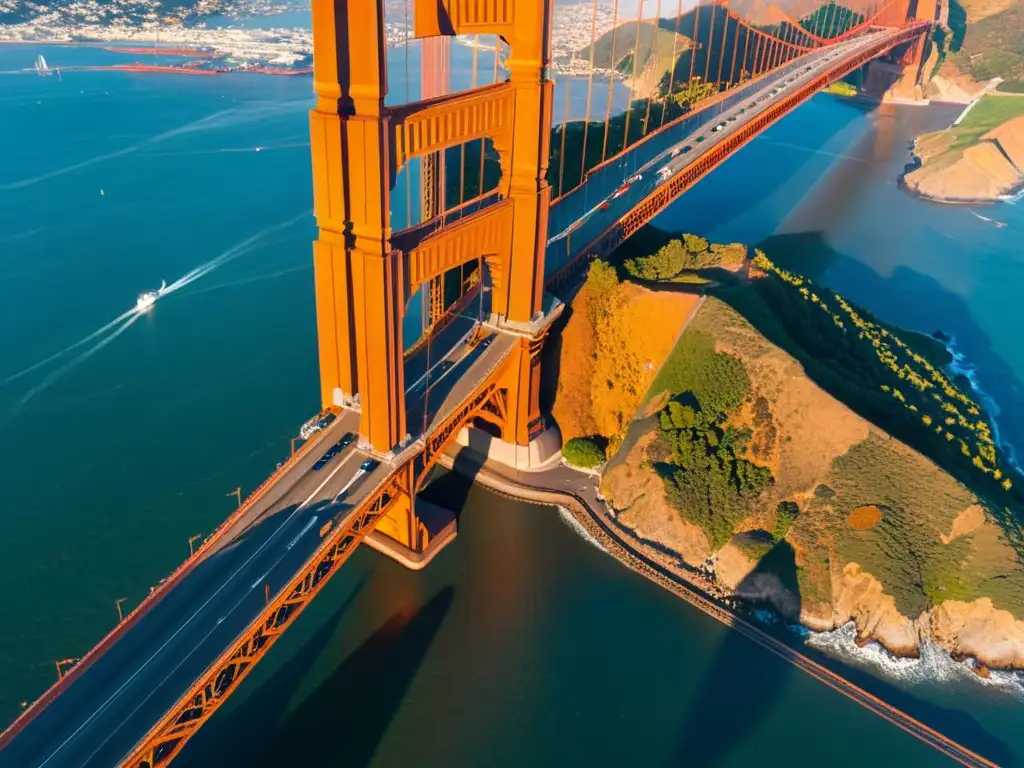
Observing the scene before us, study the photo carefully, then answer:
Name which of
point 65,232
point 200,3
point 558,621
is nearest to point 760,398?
point 558,621

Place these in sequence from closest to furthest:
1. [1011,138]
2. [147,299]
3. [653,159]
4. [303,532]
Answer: [303,532], [147,299], [653,159], [1011,138]

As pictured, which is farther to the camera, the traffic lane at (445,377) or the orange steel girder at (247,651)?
the traffic lane at (445,377)

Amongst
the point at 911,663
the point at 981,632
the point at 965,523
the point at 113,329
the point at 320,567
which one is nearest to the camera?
the point at 320,567

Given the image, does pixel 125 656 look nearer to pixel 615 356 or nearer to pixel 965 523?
pixel 615 356

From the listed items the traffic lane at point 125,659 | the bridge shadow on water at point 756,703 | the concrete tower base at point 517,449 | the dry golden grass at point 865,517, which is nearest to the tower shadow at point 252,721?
the traffic lane at point 125,659

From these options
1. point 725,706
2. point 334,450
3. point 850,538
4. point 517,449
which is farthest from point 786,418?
point 334,450

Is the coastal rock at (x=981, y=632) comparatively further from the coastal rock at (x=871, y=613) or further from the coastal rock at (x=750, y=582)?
the coastal rock at (x=750, y=582)
